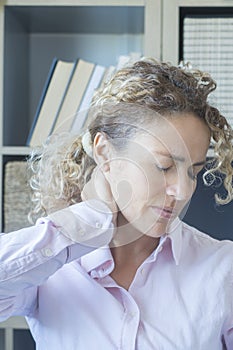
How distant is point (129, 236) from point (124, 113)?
0.19 meters

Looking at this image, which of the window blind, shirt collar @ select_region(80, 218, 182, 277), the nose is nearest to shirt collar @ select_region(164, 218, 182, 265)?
shirt collar @ select_region(80, 218, 182, 277)

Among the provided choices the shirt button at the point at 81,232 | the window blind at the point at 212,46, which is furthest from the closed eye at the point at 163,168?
the window blind at the point at 212,46

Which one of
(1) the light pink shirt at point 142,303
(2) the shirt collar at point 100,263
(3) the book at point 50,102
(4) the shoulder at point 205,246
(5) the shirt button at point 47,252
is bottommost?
(1) the light pink shirt at point 142,303

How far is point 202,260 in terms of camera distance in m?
0.95

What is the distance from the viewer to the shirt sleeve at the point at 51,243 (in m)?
0.81

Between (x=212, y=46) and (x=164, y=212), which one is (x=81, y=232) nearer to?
(x=164, y=212)

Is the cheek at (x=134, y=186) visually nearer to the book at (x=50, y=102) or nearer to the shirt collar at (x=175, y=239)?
the shirt collar at (x=175, y=239)

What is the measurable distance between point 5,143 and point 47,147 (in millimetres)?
520

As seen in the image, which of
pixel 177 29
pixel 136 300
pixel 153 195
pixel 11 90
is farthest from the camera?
pixel 11 90

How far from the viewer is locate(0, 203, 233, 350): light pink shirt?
90 centimetres

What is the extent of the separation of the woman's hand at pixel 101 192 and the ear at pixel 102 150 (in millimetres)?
11

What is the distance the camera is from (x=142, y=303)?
922 millimetres

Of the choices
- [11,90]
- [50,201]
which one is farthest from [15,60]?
[50,201]

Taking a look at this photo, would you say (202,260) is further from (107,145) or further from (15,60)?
(15,60)
